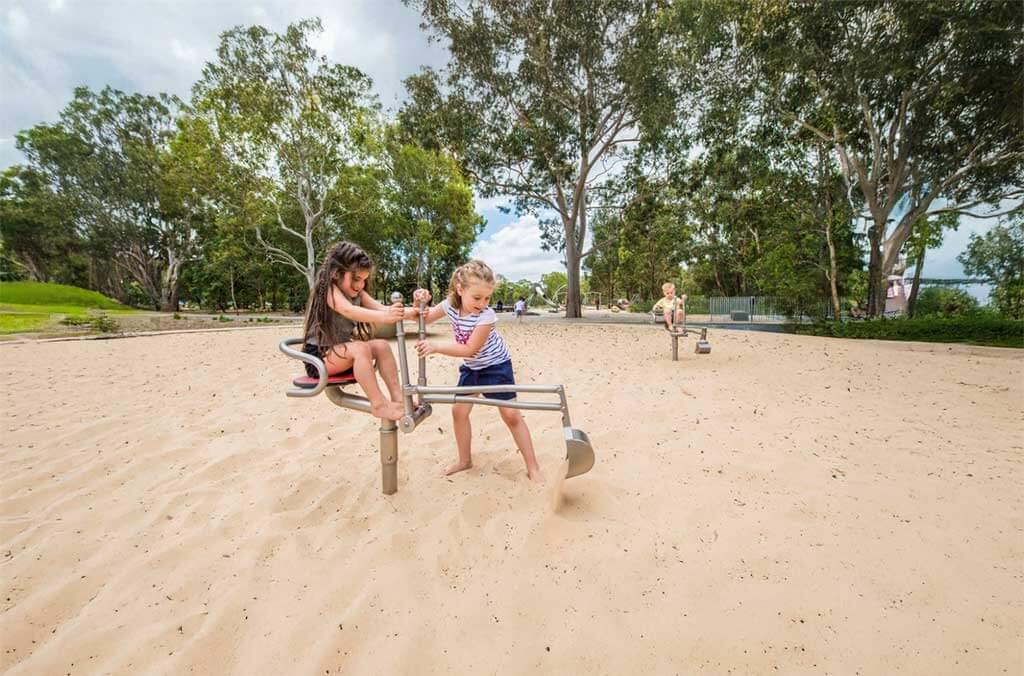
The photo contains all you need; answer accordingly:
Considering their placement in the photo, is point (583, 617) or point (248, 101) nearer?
point (583, 617)

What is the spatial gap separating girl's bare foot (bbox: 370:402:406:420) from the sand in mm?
516

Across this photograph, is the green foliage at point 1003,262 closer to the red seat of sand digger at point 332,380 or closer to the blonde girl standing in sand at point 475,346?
the blonde girl standing in sand at point 475,346

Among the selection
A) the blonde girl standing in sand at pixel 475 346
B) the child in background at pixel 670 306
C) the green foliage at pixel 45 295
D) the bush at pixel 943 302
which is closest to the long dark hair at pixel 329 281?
the blonde girl standing in sand at pixel 475 346

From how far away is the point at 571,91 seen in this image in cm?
1562

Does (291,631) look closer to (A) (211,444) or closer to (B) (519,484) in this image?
(B) (519,484)

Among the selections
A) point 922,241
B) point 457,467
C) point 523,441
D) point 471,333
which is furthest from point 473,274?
point 922,241

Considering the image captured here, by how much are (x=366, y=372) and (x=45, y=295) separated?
23.2 meters

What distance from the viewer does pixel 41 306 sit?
1398 cm

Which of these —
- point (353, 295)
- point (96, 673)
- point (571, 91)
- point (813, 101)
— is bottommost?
point (96, 673)

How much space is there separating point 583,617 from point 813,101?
16471mm

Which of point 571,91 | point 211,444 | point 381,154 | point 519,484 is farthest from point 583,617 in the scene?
point 381,154

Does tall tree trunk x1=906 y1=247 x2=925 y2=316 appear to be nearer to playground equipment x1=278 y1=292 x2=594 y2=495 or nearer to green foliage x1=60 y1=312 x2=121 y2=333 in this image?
playground equipment x1=278 y1=292 x2=594 y2=495

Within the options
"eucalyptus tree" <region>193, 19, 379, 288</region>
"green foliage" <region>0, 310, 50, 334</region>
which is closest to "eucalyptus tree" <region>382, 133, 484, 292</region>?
"eucalyptus tree" <region>193, 19, 379, 288</region>

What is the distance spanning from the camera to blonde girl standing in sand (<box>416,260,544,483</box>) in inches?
83.4
